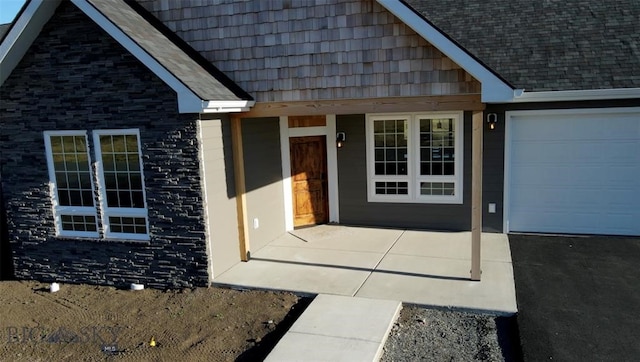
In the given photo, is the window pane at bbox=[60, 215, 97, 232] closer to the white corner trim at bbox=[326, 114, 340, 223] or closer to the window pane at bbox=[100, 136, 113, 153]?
the window pane at bbox=[100, 136, 113, 153]

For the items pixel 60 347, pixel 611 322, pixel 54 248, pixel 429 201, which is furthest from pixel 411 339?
pixel 54 248

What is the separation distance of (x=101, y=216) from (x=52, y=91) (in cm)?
206

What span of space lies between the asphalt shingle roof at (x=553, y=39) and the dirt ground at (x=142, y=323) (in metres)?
5.61

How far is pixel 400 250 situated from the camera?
337 inches

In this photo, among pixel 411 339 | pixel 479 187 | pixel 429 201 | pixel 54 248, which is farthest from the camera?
pixel 429 201

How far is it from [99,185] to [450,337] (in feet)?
18.4

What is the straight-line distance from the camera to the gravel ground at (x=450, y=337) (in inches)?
198

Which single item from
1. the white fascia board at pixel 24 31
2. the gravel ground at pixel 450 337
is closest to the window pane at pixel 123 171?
the white fascia board at pixel 24 31

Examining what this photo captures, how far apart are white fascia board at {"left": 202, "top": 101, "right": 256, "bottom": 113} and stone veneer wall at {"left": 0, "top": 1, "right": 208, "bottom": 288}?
0.33 metres

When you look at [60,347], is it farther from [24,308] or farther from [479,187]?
[479,187]

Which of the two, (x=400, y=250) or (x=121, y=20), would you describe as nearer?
(x=121, y=20)

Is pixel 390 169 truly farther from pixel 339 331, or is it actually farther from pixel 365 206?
pixel 339 331

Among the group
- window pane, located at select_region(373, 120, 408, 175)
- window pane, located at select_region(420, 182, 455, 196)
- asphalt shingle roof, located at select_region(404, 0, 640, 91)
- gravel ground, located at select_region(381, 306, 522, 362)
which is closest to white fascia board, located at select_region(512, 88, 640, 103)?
asphalt shingle roof, located at select_region(404, 0, 640, 91)

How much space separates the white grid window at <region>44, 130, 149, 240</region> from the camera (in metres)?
7.30
